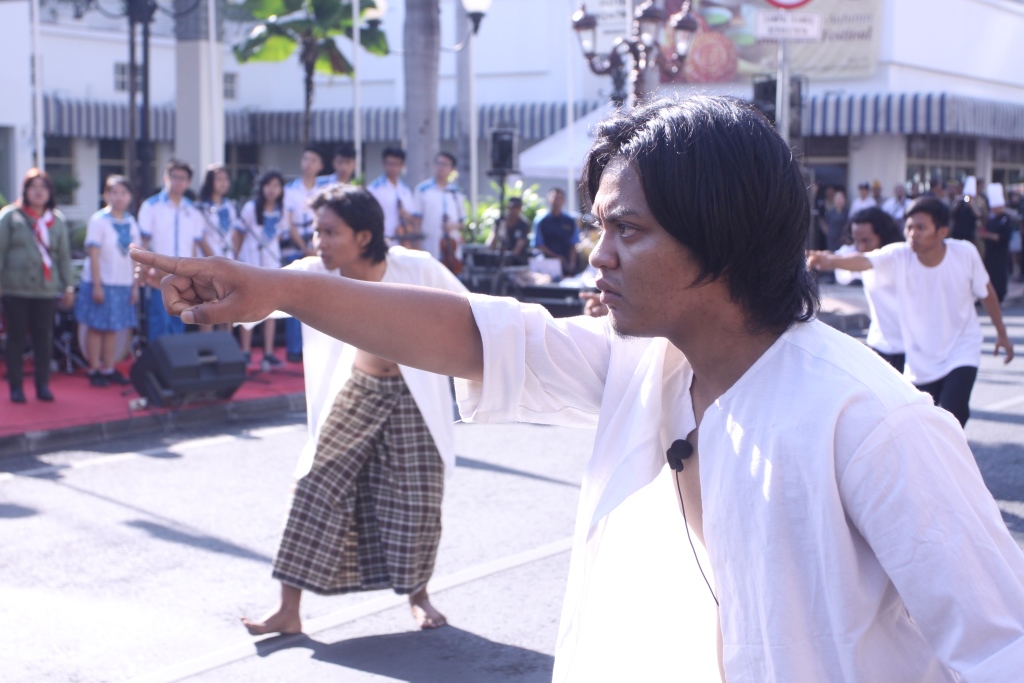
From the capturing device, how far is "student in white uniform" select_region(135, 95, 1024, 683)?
1.53 meters

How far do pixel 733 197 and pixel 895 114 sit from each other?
27.2 meters

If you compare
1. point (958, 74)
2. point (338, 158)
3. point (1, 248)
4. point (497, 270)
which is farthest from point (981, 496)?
point (958, 74)

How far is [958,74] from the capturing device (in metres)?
30.7

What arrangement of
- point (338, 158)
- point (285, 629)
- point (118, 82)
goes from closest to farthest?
point (285, 629) < point (338, 158) < point (118, 82)

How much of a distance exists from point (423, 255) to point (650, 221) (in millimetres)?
3511

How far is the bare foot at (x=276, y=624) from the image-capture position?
4910 millimetres

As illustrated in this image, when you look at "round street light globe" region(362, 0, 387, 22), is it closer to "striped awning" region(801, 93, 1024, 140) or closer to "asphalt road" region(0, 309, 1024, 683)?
"striped awning" region(801, 93, 1024, 140)

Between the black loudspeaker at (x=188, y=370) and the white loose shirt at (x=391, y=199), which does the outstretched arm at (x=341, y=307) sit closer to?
the black loudspeaker at (x=188, y=370)

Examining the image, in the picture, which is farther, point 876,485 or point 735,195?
point 735,195

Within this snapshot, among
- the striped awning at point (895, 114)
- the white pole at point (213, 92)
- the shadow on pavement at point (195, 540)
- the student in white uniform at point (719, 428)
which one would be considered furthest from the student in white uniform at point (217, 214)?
the striped awning at point (895, 114)

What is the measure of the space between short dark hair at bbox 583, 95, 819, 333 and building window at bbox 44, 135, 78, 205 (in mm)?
32323

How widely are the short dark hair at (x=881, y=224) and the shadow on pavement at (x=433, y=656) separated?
4517 mm

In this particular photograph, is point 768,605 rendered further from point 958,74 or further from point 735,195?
point 958,74

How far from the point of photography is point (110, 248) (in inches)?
434
